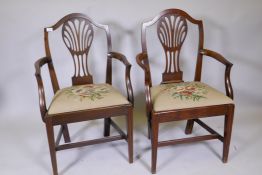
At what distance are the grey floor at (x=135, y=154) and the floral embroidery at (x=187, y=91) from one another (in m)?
0.45

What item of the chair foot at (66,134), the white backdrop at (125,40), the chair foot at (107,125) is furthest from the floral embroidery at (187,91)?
the chair foot at (66,134)

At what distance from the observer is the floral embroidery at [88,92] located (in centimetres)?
169

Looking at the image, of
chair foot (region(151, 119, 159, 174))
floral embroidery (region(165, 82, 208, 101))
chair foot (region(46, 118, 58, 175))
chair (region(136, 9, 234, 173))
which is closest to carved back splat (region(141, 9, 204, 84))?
chair (region(136, 9, 234, 173))

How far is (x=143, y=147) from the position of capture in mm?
2039

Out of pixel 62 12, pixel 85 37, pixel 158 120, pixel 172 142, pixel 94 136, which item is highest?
pixel 62 12

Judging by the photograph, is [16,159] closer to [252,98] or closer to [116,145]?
[116,145]

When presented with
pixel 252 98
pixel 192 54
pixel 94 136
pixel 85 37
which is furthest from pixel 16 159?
pixel 252 98

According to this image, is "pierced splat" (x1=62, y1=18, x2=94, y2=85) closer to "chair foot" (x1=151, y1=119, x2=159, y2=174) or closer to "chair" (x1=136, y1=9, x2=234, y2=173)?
"chair" (x1=136, y1=9, x2=234, y2=173)

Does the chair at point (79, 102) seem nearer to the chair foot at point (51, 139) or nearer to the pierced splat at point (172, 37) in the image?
the chair foot at point (51, 139)

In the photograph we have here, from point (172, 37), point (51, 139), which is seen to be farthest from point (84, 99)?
point (172, 37)

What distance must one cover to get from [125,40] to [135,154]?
94 cm

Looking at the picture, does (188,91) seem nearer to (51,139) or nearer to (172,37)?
(172,37)

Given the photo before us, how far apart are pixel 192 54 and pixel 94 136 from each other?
1.07m

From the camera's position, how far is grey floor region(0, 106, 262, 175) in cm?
179
